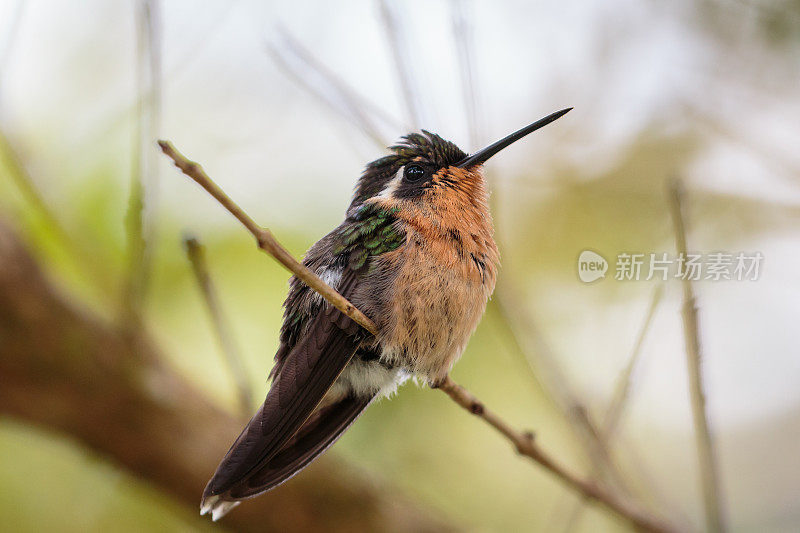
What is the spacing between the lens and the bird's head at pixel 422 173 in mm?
2920

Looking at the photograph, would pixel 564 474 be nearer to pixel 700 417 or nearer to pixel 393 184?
pixel 700 417

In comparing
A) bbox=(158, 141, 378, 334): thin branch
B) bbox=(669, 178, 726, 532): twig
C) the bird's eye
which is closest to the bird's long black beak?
the bird's eye

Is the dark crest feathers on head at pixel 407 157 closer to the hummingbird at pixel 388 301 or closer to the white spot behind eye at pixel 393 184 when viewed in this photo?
the white spot behind eye at pixel 393 184

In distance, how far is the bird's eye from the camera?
3.06 metres

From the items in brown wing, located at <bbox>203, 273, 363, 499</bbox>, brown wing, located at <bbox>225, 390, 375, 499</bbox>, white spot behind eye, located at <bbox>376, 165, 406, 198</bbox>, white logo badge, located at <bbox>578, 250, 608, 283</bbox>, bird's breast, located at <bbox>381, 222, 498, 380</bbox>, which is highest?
white logo badge, located at <bbox>578, 250, 608, 283</bbox>

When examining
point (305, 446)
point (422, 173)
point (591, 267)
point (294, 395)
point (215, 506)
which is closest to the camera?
point (294, 395)

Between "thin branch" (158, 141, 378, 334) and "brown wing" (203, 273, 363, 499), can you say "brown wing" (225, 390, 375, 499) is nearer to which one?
"brown wing" (203, 273, 363, 499)

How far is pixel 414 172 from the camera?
3.08 m

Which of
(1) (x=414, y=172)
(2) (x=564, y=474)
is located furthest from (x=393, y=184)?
(2) (x=564, y=474)

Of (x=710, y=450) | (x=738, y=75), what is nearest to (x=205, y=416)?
(x=710, y=450)

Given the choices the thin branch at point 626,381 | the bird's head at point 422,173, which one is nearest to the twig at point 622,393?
the thin branch at point 626,381

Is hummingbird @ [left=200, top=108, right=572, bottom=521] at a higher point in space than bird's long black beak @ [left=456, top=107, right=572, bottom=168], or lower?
lower

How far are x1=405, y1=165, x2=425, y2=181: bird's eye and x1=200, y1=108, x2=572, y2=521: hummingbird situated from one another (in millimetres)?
109

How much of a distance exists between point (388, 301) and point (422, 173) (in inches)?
28.8
